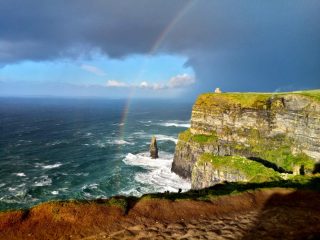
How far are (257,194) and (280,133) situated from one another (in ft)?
160

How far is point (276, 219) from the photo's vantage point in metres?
18.8

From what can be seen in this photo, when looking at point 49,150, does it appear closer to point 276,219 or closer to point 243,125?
point 243,125

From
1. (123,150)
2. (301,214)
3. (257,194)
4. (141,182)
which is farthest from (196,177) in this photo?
(123,150)

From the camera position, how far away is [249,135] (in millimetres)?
72438

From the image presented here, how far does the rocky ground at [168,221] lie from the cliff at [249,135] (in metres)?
31.7

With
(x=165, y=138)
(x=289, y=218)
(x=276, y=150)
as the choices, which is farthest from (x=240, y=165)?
(x=165, y=138)

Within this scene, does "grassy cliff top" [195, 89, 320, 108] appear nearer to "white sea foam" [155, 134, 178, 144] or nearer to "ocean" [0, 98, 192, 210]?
"ocean" [0, 98, 192, 210]

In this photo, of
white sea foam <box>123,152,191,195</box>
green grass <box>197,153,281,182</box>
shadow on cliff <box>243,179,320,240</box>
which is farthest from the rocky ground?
Result: white sea foam <box>123,152,191,195</box>

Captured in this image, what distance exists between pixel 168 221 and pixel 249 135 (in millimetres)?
57434

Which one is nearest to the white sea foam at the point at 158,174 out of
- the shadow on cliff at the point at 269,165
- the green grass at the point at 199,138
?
the green grass at the point at 199,138

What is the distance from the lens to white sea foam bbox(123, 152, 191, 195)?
65844mm

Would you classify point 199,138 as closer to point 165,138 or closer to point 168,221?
point 165,138

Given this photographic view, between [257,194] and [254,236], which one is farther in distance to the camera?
[257,194]

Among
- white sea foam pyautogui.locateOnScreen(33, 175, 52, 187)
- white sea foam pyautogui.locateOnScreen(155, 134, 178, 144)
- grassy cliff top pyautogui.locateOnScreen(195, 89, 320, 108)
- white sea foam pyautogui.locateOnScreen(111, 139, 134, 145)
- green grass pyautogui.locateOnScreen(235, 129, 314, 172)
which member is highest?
grassy cliff top pyautogui.locateOnScreen(195, 89, 320, 108)
